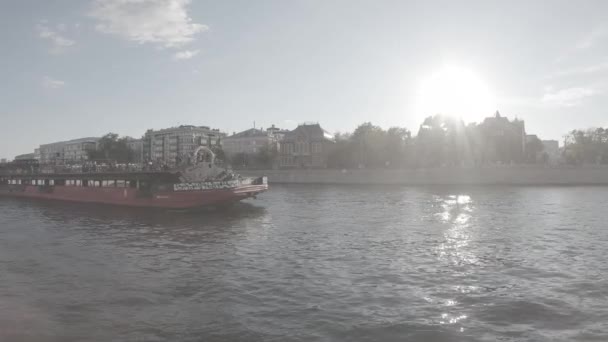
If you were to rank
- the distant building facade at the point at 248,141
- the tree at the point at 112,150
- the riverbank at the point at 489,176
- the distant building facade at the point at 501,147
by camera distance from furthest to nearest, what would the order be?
1. the distant building facade at the point at 248,141
2. the tree at the point at 112,150
3. the distant building facade at the point at 501,147
4. the riverbank at the point at 489,176

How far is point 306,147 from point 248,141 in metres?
55.0

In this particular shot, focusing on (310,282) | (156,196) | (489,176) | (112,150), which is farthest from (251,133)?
(310,282)

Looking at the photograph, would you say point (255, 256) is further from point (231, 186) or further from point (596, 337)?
point (231, 186)

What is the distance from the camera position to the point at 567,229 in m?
27.6

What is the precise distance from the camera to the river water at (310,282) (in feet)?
36.6

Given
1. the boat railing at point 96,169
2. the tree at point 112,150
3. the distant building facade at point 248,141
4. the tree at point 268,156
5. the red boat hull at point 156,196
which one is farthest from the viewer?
the distant building facade at point 248,141

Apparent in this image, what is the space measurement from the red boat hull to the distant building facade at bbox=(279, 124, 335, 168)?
266 ft

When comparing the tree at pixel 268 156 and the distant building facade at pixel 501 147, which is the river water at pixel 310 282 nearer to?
the distant building facade at pixel 501 147

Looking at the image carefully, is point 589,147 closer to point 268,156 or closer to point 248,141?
point 268,156

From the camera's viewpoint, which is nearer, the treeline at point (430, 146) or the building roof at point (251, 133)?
the treeline at point (430, 146)

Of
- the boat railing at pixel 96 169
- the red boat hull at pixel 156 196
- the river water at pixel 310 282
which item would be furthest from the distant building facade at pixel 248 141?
the river water at pixel 310 282

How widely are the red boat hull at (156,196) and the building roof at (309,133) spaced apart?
84.4 metres

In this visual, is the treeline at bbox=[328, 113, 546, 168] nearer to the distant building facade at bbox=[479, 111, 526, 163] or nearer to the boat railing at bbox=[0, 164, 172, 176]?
the distant building facade at bbox=[479, 111, 526, 163]

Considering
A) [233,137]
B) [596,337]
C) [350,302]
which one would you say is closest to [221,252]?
[350,302]
